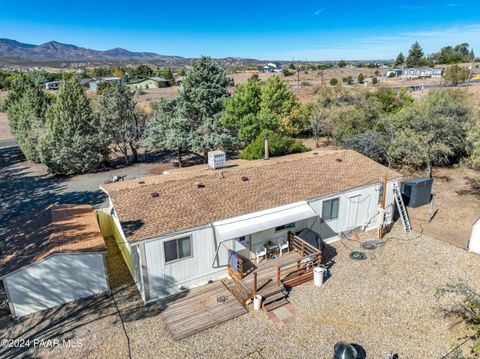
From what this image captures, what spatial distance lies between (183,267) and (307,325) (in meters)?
5.10

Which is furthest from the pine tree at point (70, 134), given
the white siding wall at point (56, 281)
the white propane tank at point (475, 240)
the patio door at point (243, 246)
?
the white propane tank at point (475, 240)

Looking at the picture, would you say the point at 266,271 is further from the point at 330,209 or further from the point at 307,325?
the point at 330,209

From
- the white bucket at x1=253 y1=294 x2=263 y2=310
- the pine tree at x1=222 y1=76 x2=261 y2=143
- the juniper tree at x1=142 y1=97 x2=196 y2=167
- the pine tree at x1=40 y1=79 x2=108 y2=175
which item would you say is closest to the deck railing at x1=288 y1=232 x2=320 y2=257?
the white bucket at x1=253 y1=294 x2=263 y2=310

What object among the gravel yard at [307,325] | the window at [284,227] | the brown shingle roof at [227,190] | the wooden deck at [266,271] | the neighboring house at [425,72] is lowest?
the gravel yard at [307,325]

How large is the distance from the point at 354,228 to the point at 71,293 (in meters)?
13.7

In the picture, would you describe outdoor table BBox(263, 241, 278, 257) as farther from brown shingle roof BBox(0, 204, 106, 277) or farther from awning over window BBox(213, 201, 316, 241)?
brown shingle roof BBox(0, 204, 106, 277)

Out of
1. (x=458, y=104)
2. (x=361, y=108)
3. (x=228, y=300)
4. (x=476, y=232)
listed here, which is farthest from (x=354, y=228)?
(x=361, y=108)

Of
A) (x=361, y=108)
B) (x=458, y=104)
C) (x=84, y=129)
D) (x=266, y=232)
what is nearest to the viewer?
(x=266, y=232)

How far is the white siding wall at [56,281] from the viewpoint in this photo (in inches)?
466

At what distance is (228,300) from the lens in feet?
41.6

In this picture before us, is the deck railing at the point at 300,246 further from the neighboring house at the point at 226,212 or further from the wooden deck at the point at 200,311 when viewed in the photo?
the wooden deck at the point at 200,311

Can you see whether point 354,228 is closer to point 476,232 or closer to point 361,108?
point 476,232

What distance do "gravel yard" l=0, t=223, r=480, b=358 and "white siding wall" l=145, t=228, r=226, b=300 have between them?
0.82 metres

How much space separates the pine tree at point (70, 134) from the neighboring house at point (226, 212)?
15.8 metres
